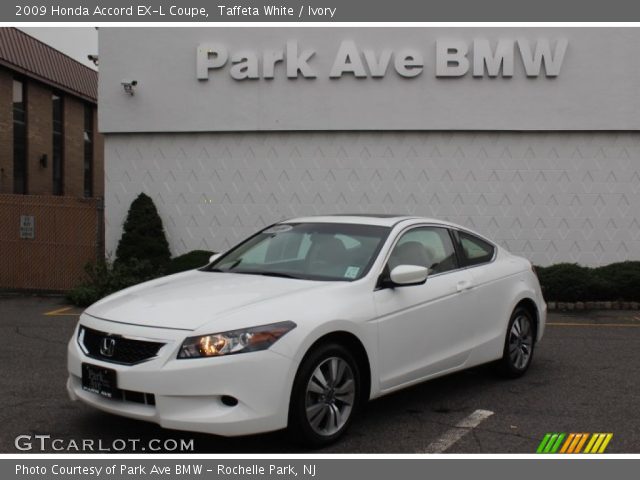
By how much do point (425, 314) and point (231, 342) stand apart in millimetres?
1817

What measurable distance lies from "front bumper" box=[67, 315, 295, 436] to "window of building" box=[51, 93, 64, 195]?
85.2ft

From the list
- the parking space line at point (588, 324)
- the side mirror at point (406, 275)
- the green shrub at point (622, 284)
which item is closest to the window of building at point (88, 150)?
the green shrub at point (622, 284)

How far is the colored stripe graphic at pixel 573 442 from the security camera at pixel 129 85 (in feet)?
37.0

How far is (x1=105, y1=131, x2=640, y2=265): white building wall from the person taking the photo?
14.0 metres

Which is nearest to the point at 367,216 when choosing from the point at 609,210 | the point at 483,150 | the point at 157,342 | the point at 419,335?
the point at 419,335

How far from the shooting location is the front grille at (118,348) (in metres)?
4.42

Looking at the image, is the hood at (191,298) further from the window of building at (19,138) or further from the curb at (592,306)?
the window of building at (19,138)

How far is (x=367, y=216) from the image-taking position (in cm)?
638

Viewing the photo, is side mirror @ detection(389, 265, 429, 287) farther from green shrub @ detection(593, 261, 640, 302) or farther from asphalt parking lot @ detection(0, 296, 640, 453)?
green shrub @ detection(593, 261, 640, 302)

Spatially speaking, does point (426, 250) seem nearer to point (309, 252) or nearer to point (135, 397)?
point (309, 252)

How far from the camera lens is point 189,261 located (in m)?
13.3

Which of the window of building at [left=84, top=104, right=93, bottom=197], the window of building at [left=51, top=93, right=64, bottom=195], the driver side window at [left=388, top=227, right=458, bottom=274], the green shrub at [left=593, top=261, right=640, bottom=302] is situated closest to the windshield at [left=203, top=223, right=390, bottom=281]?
the driver side window at [left=388, top=227, right=458, bottom=274]

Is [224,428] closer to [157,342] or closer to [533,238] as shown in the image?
[157,342]

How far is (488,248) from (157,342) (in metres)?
3.67
